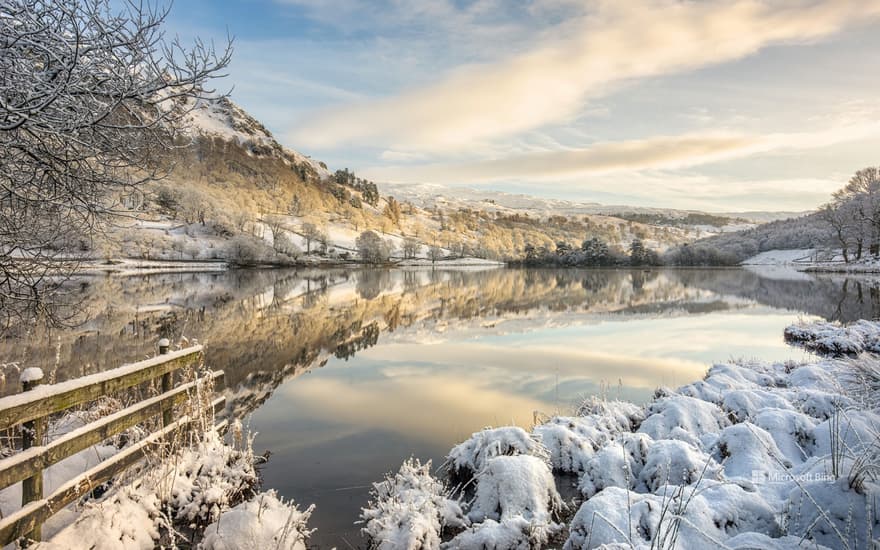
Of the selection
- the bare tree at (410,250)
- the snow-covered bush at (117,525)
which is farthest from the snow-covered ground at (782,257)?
the snow-covered bush at (117,525)

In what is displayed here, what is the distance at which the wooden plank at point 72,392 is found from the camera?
395 cm

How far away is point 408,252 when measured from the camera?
11619 centimetres

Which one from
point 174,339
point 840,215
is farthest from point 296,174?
point 174,339

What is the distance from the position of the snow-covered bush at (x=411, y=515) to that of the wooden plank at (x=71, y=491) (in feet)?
8.79

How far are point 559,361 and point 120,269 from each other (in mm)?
62508

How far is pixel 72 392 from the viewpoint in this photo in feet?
15.4

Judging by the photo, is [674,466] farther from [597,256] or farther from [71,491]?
[597,256]

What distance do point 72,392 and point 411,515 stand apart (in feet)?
11.1

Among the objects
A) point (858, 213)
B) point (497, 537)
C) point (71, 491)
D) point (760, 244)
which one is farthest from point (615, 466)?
point (760, 244)

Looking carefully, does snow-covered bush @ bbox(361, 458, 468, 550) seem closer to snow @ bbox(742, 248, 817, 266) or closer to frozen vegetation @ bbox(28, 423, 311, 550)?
frozen vegetation @ bbox(28, 423, 311, 550)

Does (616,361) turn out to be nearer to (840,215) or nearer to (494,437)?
(494,437)

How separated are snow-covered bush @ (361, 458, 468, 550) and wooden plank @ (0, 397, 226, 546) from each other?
8.79 ft

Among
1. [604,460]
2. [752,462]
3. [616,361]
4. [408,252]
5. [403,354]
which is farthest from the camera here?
[408,252]

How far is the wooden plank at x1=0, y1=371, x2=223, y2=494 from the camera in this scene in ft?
12.9
